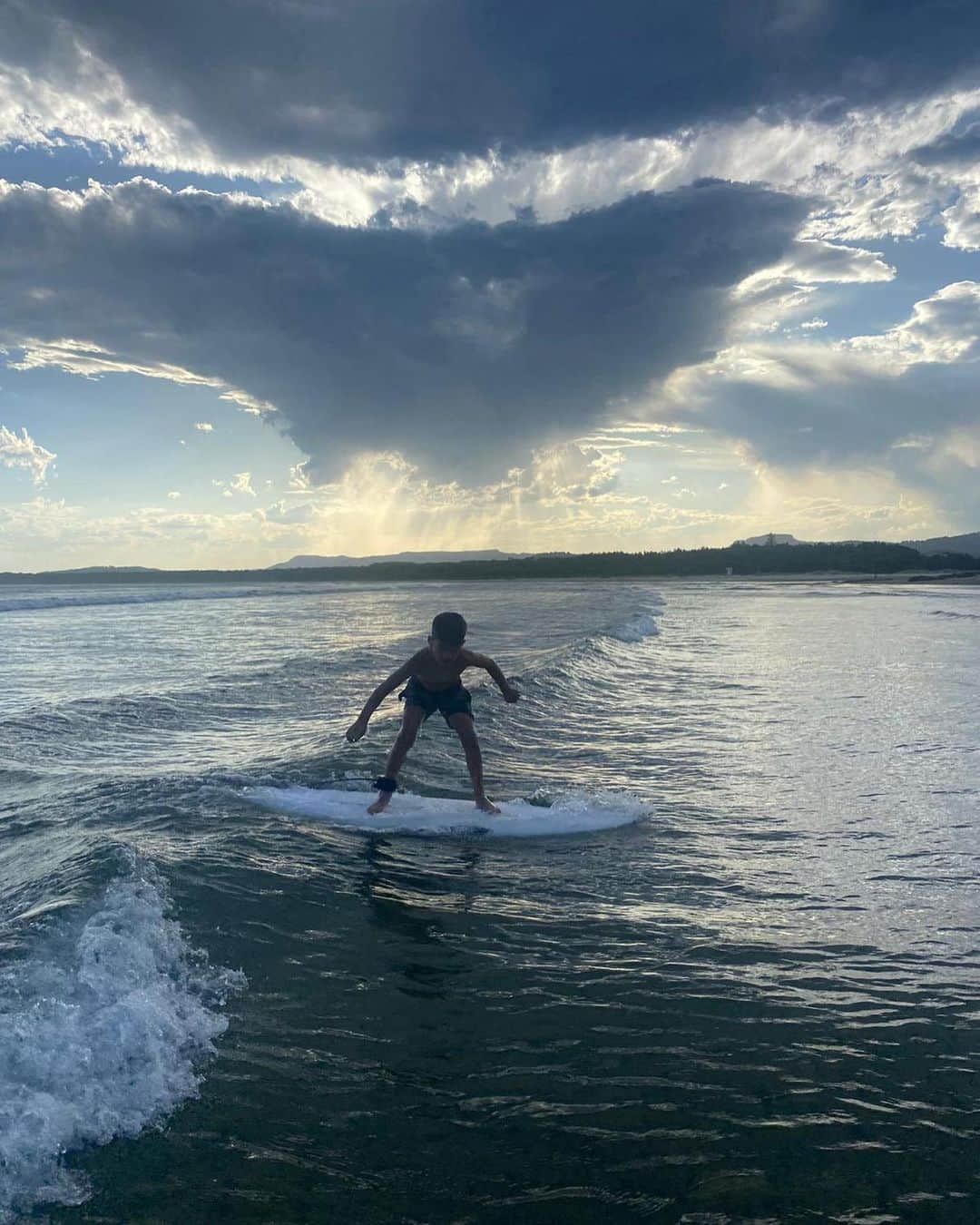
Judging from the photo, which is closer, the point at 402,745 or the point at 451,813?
the point at 451,813

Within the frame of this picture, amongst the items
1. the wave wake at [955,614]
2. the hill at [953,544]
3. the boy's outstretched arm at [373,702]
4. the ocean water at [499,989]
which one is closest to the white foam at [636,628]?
the wave wake at [955,614]

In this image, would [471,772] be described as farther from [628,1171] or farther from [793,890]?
[628,1171]

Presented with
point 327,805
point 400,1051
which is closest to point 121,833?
point 327,805

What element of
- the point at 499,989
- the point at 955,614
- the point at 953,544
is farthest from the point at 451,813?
the point at 953,544

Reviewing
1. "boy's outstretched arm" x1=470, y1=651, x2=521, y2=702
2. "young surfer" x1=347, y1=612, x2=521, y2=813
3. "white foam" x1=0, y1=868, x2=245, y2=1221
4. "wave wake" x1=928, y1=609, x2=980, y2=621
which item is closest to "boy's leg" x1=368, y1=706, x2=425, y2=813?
"young surfer" x1=347, y1=612, x2=521, y2=813

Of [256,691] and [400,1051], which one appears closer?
[400,1051]

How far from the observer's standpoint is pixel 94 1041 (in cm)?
419

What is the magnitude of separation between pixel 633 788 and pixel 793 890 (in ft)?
10.4

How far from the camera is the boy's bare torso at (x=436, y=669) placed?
29.0 ft

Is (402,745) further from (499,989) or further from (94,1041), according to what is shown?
(94,1041)

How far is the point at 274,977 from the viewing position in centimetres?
508

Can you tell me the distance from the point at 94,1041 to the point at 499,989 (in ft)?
6.70

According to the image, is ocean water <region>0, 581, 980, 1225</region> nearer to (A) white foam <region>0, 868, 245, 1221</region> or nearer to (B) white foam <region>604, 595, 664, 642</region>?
(A) white foam <region>0, 868, 245, 1221</region>

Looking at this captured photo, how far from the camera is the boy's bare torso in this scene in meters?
8.85
